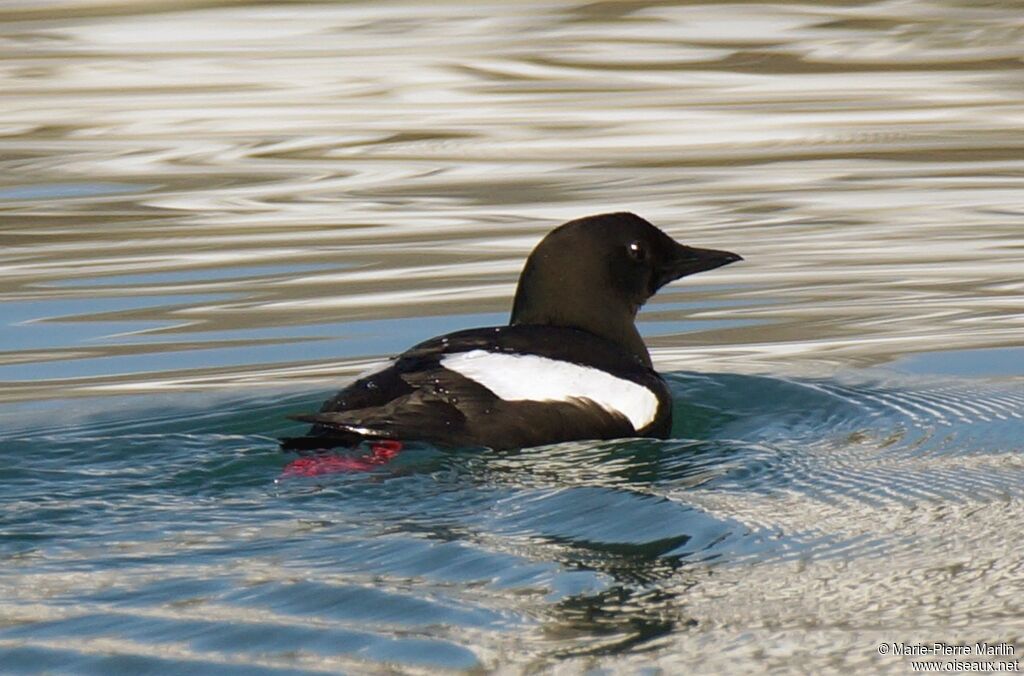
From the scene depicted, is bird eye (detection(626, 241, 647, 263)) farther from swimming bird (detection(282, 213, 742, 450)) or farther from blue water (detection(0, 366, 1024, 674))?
blue water (detection(0, 366, 1024, 674))

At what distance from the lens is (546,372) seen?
5.71 metres

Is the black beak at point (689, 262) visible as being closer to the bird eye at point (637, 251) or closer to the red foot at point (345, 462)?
the bird eye at point (637, 251)

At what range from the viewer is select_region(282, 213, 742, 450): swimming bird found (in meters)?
5.50

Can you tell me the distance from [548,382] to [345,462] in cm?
66

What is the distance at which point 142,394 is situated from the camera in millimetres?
6961

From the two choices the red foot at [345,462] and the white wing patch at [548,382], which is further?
the white wing patch at [548,382]

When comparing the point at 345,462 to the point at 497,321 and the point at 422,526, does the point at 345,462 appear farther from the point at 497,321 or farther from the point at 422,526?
the point at 497,321

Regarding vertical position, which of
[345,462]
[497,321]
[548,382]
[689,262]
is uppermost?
[689,262]

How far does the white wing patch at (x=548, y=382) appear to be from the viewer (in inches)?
221

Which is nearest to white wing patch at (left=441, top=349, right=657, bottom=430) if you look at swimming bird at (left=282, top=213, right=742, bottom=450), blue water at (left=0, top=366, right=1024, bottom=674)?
swimming bird at (left=282, top=213, right=742, bottom=450)

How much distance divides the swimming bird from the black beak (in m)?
0.01

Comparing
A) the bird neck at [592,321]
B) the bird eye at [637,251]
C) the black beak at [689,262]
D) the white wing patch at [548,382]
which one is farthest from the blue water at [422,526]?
the bird eye at [637,251]


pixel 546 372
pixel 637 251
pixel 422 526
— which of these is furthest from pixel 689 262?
pixel 422 526

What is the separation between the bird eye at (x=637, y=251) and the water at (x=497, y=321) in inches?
22.4
